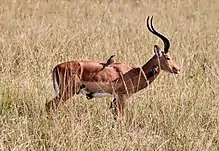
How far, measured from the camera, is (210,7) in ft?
39.1

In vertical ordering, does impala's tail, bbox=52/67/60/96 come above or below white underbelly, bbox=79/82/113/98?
above

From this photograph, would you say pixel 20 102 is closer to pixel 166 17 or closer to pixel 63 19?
pixel 63 19

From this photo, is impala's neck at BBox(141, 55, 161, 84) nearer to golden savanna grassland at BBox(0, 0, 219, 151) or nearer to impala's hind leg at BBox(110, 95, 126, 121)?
golden savanna grassland at BBox(0, 0, 219, 151)

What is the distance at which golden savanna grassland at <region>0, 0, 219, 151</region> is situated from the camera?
10.9 ft

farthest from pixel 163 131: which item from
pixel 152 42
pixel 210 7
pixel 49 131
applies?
pixel 210 7

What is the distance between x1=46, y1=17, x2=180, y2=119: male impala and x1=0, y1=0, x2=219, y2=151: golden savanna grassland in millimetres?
115

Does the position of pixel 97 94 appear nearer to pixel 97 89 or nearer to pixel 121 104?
pixel 97 89

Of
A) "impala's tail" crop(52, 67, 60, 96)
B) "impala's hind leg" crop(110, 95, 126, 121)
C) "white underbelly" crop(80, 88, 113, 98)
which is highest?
"impala's tail" crop(52, 67, 60, 96)

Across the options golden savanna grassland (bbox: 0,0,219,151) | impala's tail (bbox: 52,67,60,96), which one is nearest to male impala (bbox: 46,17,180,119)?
impala's tail (bbox: 52,67,60,96)

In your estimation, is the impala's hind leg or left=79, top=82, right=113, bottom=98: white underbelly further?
left=79, top=82, right=113, bottom=98: white underbelly

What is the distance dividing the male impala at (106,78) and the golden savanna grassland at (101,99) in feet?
0.38

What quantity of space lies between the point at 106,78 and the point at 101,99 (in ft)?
1.09

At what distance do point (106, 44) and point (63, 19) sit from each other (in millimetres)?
2422

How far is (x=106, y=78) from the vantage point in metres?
4.35
